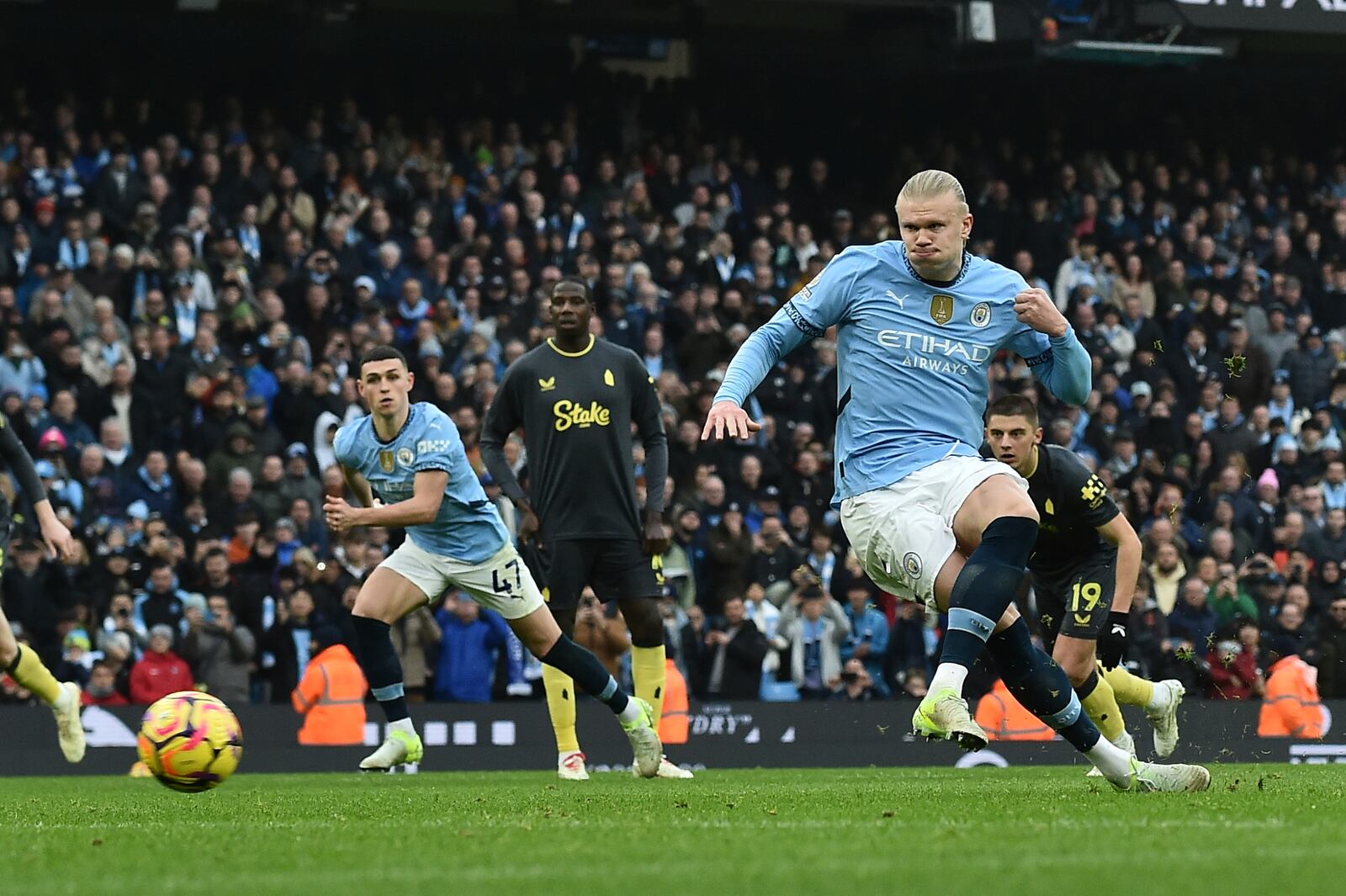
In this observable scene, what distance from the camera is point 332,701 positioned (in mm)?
15188

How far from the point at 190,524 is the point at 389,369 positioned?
23.2 ft

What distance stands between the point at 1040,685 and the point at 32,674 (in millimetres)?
5927

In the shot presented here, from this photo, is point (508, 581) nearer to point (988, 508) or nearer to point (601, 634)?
point (988, 508)

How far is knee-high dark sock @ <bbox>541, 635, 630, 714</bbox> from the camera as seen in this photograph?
10.2 m

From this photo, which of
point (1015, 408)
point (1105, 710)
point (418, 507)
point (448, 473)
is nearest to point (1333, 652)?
point (1105, 710)

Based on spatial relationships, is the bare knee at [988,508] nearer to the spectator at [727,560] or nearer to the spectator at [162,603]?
the spectator at [162,603]

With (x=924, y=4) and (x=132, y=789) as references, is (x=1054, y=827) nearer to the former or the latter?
(x=132, y=789)

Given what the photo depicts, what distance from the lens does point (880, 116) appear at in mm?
26578

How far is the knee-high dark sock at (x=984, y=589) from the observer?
7.02 m

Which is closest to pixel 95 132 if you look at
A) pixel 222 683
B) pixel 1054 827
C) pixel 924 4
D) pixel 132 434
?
pixel 132 434

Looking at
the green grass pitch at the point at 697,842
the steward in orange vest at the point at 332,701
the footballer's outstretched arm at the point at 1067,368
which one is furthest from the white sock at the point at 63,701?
the footballer's outstretched arm at the point at 1067,368

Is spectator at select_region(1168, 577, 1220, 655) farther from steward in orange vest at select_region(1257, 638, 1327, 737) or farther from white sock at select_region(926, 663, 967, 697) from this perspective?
white sock at select_region(926, 663, 967, 697)

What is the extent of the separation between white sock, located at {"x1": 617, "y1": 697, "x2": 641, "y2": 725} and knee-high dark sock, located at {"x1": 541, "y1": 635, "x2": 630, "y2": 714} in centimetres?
2

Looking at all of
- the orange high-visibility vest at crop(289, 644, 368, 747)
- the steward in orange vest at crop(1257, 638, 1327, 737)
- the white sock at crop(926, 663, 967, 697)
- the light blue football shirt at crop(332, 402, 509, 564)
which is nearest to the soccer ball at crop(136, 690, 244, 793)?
the light blue football shirt at crop(332, 402, 509, 564)
